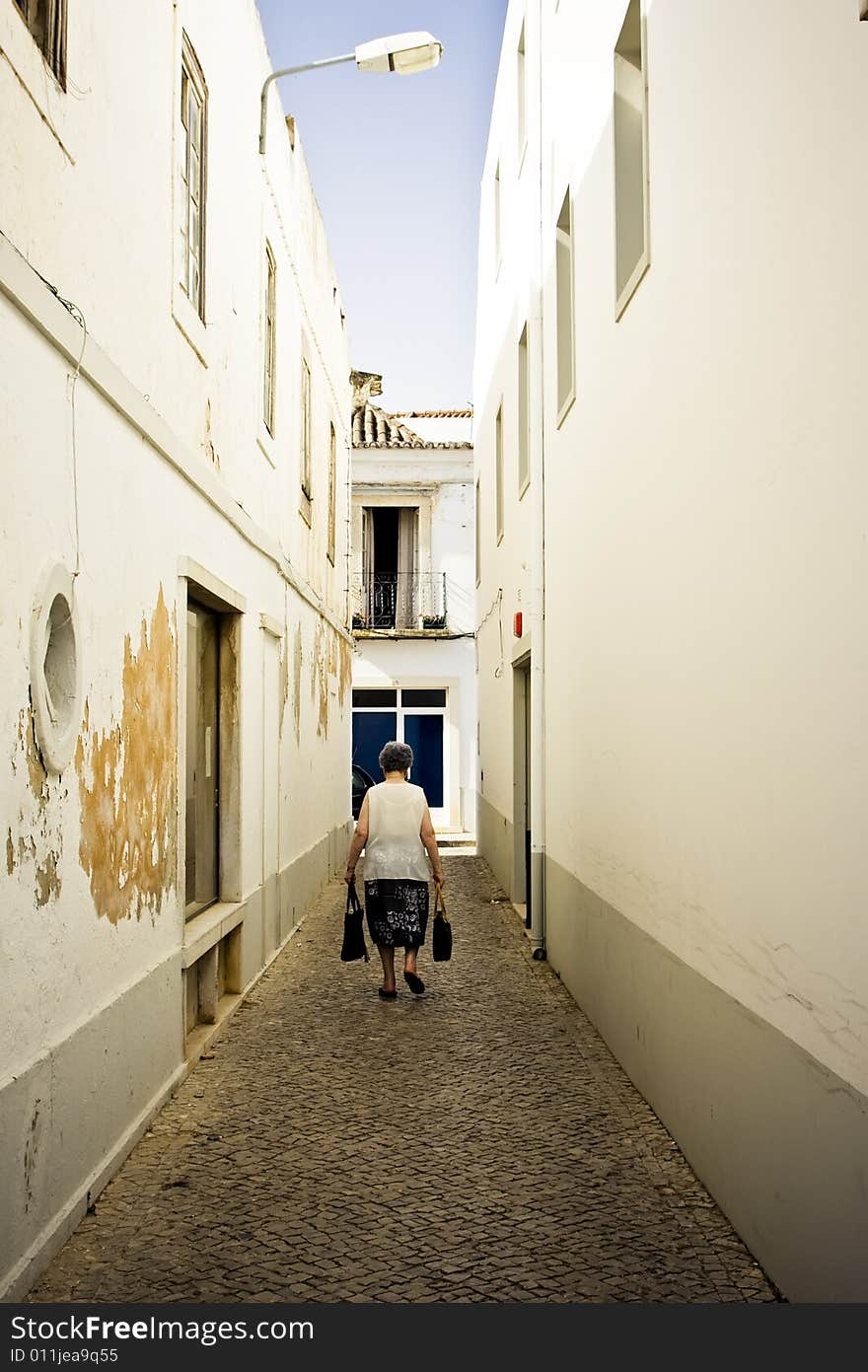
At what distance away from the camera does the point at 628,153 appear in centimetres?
695

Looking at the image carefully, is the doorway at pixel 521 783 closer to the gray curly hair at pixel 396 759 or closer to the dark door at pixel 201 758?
the gray curly hair at pixel 396 759

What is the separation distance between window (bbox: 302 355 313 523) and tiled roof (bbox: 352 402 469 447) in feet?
37.5

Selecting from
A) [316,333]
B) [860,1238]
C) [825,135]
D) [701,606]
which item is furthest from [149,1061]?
[316,333]

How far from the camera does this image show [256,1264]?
407cm

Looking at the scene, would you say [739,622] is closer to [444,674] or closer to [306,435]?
[306,435]

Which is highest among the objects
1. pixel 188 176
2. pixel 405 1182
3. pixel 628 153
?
pixel 628 153

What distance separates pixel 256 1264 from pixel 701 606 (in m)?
2.74

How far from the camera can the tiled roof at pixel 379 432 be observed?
963 inches

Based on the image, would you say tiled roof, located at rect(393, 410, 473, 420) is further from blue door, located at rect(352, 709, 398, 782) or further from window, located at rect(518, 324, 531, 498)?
window, located at rect(518, 324, 531, 498)

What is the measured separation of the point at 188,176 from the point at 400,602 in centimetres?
1756

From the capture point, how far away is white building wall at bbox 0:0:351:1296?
3980 mm

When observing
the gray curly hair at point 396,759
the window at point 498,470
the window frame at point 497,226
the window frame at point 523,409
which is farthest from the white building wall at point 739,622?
the window frame at point 497,226

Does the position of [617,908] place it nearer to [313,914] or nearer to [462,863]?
[313,914]

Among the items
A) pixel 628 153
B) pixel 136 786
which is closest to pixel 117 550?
pixel 136 786
